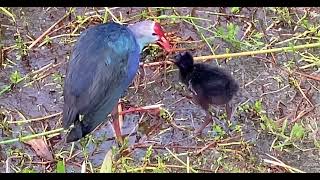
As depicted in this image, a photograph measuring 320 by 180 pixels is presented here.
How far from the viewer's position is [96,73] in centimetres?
399

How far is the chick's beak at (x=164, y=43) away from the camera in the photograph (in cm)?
455

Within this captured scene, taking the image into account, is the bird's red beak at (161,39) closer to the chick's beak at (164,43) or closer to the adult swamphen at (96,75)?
the chick's beak at (164,43)

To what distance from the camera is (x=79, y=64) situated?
3996 mm

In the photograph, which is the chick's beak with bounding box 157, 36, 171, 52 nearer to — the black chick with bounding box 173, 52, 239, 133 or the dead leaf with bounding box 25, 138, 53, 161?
the black chick with bounding box 173, 52, 239, 133

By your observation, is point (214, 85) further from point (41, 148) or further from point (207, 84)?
point (41, 148)

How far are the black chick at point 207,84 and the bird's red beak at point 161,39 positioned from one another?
0.15m

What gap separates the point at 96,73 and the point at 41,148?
49 cm

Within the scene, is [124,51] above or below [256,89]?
above

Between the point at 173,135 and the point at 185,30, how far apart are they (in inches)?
32.9

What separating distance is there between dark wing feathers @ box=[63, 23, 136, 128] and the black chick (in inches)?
16.3

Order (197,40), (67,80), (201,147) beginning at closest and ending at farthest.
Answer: (67,80)
(201,147)
(197,40)

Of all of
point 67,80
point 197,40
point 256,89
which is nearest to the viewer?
point 67,80

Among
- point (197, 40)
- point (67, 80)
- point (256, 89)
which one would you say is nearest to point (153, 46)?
point (197, 40)

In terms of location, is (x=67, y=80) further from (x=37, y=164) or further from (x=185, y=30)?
(x=185, y=30)
